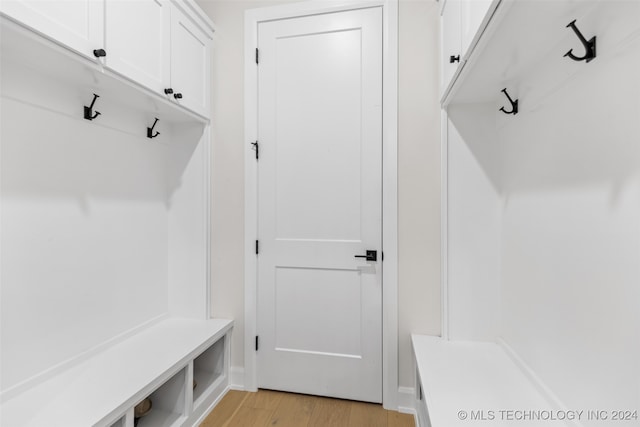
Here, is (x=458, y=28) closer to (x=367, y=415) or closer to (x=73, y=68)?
(x=73, y=68)

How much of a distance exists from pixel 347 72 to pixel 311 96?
0.86 feet

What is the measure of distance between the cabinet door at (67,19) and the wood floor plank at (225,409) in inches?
74.1

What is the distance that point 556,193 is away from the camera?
116 cm

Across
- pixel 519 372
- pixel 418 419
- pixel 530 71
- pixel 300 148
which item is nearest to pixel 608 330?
pixel 519 372

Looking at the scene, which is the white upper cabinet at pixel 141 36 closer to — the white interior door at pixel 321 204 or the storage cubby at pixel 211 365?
the white interior door at pixel 321 204

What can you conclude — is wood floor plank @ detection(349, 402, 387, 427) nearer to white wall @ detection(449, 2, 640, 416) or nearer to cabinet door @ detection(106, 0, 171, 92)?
white wall @ detection(449, 2, 640, 416)

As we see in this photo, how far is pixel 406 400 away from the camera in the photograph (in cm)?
185

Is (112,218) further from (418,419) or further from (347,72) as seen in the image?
(418,419)

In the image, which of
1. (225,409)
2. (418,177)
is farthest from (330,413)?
(418,177)

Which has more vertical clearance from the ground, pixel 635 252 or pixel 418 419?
pixel 635 252

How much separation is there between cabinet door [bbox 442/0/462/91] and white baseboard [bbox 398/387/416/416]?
1.73 m

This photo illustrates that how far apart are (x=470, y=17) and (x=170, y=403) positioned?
227 centimetres

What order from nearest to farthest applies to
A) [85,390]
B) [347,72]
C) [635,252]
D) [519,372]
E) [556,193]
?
[635,252] < [556,193] < [85,390] < [519,372] < [347,72]

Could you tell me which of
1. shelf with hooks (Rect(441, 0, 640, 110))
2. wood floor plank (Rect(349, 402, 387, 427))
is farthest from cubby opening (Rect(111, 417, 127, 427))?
shelf with hooks (Rect(441, 0, 640, 110))
